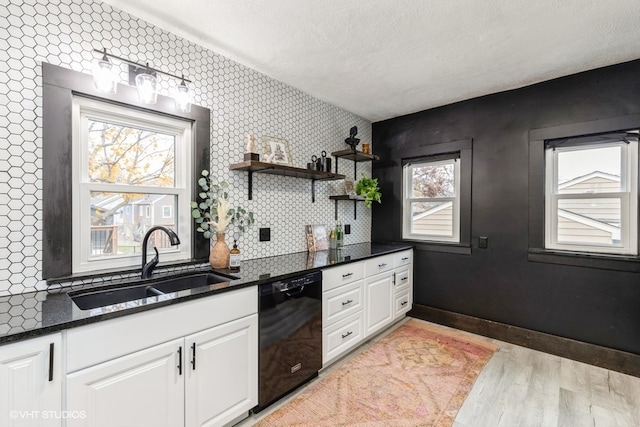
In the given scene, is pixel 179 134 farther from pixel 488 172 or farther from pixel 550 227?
pixel 550 227

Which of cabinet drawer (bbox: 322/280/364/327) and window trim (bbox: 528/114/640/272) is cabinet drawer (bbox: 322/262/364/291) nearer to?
cabinet drawer (bbox: 322/280/364/327)

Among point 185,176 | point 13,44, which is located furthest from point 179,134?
point 13,44

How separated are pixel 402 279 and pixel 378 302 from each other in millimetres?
539

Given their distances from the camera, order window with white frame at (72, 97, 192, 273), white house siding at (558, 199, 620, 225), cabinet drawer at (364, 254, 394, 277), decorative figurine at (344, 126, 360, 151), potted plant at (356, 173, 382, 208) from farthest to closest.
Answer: potted plant at (356, 173, 382, 208)
decorative figurine at (344, 126, 360, 151)
cabinet drawer at (364, 254, 394, 277)
white house siding at (558, 199, 620, 225)
window with white frame at (72, 97, 192, 273)

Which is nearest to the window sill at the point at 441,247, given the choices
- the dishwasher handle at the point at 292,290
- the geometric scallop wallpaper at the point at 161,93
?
the geometric scallop wallpaper at the point at 161,93

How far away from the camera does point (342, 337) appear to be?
98.0 inches

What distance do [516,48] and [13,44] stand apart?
3.06 metres

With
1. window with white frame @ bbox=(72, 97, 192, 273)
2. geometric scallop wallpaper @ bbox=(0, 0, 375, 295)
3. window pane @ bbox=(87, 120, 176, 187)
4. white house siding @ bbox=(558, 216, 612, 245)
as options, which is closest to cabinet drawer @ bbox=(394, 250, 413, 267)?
geometric scallop wallpaper @ bbox=(0, 0, 375, 295)

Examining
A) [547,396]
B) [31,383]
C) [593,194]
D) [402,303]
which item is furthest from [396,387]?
[593,194]

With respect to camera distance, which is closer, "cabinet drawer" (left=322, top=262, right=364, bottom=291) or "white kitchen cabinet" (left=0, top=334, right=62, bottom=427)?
"white kitchen cabinet" (left=0, top=334, right=62, bottom=427)

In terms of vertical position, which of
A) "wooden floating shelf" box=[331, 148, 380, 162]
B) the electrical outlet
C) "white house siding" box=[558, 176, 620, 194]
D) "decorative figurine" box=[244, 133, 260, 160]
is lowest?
the electrical outlet

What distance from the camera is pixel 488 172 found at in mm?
3051

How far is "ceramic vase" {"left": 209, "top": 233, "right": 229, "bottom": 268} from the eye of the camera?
2133 millimetres

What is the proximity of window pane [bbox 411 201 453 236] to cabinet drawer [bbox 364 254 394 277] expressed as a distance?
2.48ft
